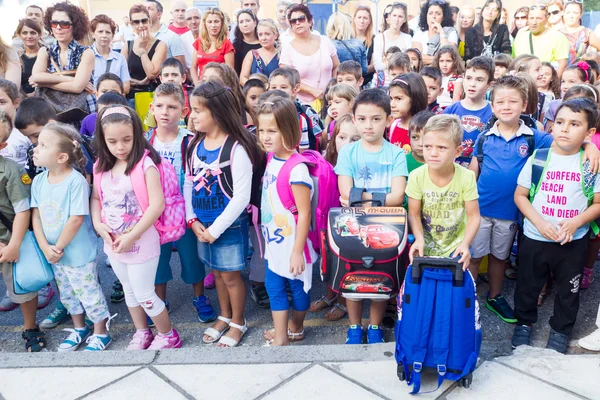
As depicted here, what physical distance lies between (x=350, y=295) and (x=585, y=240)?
5.06ft

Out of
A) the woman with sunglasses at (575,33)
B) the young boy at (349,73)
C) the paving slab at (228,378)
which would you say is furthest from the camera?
the woman with sunglasses at (575,33)

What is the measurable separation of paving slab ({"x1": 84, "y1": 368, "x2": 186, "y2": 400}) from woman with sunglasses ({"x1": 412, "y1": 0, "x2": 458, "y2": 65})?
5.33 meters

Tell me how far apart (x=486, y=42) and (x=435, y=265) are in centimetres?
523

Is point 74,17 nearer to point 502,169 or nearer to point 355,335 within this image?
point 355,335

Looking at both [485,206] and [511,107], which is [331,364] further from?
[511,107]

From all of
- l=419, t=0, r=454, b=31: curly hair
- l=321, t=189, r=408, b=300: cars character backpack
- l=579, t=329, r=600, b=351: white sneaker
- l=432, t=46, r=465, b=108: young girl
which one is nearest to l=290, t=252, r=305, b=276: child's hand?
l=321, t=189, r=408, b=300: cars character backpack

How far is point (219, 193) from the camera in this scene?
3.26 m

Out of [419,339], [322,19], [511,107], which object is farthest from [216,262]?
[322,19]

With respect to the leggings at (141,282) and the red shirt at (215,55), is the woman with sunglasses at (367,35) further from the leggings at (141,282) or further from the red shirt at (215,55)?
the leggings at (141,282)

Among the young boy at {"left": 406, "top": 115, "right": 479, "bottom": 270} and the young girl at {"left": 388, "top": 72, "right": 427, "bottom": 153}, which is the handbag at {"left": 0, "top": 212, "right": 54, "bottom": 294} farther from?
the young girl at {"left": 388, "top": 72, "right": 427, "bottom": 153}

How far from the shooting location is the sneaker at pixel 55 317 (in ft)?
12.0

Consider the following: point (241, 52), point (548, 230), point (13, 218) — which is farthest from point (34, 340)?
point (241, 52)

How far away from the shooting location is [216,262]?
11.0 feet

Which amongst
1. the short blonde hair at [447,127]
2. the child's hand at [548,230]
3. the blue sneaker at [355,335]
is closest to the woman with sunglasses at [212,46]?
the short blonde hair at [447,127]
